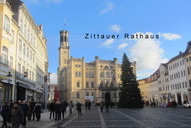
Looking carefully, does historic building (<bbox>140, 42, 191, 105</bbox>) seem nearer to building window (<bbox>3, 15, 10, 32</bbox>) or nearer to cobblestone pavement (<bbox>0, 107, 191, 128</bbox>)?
cobblestone pavement (<bbox>0, 107, 191, 128</bbox>)

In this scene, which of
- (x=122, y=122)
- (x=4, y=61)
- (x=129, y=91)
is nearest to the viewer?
(x=122, y=122)

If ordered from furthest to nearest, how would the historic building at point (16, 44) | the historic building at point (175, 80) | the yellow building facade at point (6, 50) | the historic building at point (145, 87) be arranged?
1. the historic building at point (145, 87)
2. the historic building at point (175, 80)
3. the historic building at point (16, 44)
4. the yellow building facade at point (6, 50)

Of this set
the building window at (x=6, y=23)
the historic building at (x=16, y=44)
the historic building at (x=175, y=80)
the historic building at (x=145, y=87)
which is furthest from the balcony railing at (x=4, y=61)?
the historic building at (x=145, y=87)

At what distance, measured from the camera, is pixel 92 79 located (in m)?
93.1

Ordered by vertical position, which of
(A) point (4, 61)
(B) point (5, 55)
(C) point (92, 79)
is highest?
(C) point (92, 79)

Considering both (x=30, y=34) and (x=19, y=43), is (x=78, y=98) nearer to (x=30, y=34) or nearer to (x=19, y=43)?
(x=30, y=34)

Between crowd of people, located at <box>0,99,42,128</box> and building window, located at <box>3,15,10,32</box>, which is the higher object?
building window, located at <box>3,15,10,32</box>

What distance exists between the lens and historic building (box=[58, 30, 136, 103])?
89.3 metres

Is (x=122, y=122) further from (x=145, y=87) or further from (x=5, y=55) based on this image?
(x=145, y=87)

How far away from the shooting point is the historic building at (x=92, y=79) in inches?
3516

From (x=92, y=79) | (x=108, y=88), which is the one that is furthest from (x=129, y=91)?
(x=92, y=79)

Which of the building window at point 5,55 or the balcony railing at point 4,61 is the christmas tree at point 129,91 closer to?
the balcony railing at point 4,61

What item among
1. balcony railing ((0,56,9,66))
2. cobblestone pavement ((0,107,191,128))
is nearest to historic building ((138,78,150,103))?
cobblestone pavement ((0,107,191,128))

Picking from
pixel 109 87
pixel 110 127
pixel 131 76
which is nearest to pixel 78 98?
pixel 109 87
